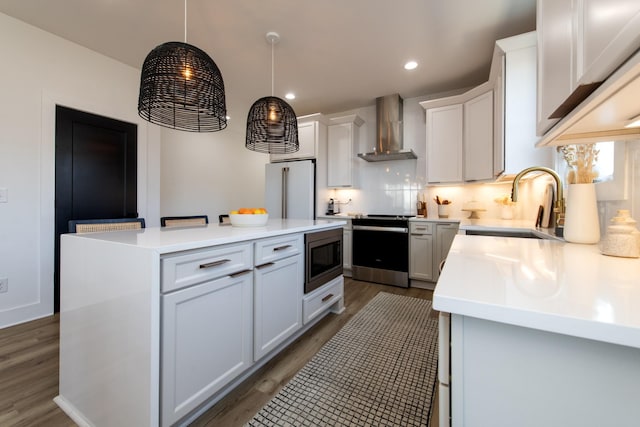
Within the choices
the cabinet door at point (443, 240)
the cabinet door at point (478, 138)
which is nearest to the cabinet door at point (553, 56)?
the cabinet door at point (478, 138)

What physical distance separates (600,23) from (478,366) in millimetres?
827

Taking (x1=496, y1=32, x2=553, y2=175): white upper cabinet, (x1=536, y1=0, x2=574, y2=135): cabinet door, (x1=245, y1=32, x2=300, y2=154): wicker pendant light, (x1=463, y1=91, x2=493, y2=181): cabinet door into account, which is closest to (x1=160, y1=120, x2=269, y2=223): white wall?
(x1=245, y1=32, x2=300, y2=154): wicker pendant light

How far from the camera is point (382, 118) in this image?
3957 mm

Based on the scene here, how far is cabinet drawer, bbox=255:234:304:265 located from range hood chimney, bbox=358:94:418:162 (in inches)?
94.2

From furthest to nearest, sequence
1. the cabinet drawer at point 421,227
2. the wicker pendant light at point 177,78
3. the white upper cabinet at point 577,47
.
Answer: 1. the cabinet drawer at point 421,227
2. the wicker pendant light at point 177,78
3. the white upper cabinet at point 577,47

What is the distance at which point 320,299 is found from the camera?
2.29 m

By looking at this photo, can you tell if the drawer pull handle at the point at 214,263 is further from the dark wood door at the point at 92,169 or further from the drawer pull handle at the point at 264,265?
the dark wood door at the point at 92,169

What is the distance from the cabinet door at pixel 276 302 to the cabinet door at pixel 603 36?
1563mm

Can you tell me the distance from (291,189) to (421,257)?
7.11 feet

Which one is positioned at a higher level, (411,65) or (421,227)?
(411,65)

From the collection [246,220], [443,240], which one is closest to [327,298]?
[246,220]

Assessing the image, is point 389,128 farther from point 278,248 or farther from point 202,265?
point 202,265

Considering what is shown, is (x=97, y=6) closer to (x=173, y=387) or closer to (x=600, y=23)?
(x=173, y=387)

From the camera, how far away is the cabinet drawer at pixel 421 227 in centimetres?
340
